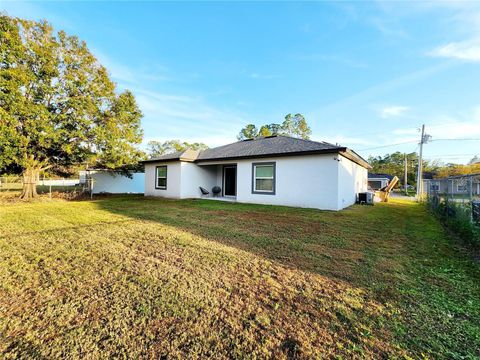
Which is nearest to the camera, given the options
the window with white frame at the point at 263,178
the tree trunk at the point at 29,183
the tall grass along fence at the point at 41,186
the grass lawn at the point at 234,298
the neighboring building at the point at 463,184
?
the grass lawn at the point at 234,298

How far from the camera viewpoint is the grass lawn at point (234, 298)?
1746mm

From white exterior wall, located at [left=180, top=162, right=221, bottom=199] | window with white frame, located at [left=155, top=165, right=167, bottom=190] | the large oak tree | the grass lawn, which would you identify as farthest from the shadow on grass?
the large oak tree

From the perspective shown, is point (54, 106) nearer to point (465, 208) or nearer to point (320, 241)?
point (320, 241)

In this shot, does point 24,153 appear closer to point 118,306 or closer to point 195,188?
point 195,188

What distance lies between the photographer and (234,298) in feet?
7.93

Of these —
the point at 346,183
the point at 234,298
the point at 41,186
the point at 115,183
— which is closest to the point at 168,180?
the point at 115,183

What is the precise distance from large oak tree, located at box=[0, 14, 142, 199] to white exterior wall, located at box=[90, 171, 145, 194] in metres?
3.41

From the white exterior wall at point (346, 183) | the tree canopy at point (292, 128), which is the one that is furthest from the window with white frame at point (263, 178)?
the tree canopy at point (292, 128)

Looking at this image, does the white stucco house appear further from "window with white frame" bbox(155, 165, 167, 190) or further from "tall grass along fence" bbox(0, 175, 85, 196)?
"tall grass along fence" bbox(0, 175, 85, 196)

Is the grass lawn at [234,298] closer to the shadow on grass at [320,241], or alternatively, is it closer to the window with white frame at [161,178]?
the shadow on grass at [320,241]

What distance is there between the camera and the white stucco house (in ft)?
30.0

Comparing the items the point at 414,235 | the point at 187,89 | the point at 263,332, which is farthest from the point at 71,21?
the point at 414,235

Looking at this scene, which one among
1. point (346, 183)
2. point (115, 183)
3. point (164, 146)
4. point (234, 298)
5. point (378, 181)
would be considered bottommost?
point (234, 298)

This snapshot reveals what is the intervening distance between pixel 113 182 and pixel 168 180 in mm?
7336
